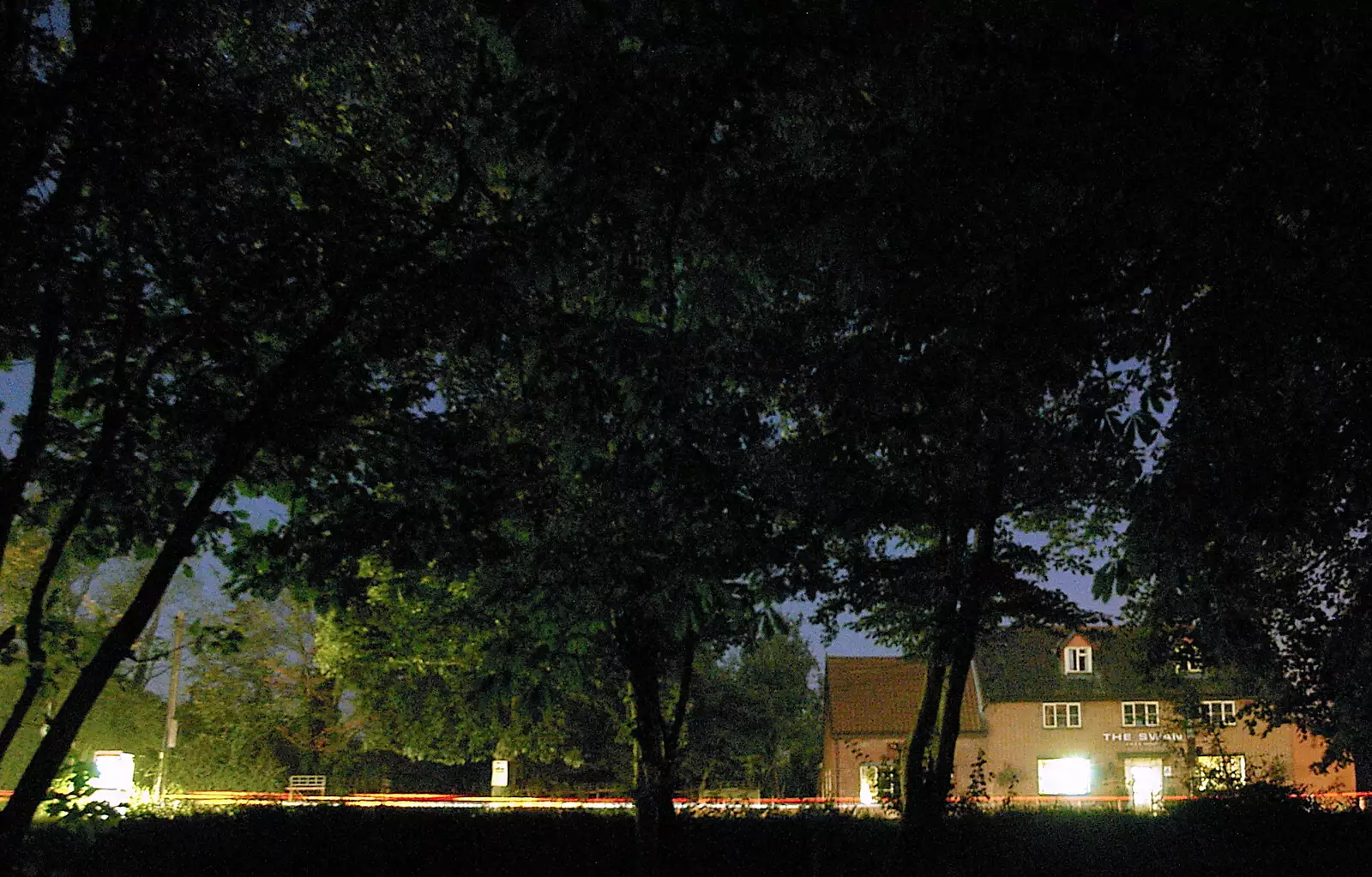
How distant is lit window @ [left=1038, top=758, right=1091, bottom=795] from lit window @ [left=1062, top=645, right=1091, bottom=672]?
4084 mm

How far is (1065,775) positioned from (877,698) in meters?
9.03

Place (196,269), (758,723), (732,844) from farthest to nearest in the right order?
(758,723) < (732,844) < (196,269)

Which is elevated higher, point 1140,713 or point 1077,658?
point 1077,658

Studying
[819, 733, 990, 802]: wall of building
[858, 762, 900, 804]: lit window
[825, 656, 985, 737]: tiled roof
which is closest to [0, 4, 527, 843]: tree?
[858, 762, 900, 804]: lit window

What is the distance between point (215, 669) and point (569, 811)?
24.7 m

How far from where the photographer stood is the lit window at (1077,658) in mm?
53781

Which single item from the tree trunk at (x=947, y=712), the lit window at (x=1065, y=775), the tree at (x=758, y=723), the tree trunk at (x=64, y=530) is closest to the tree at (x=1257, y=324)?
the tree at (x=758, y=723)

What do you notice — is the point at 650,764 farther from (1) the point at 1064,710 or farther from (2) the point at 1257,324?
(1) the point at 1064,710

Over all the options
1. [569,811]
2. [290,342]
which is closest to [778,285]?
[290,342]

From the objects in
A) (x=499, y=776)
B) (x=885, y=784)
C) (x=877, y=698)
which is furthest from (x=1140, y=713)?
(x=885, y=784)

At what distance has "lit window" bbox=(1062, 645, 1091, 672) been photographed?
53.8 metres

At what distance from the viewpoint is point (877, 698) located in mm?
55500

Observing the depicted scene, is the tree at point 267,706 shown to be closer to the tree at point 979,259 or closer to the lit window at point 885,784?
the lit window at point 885,784

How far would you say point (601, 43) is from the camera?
20.8 feet
